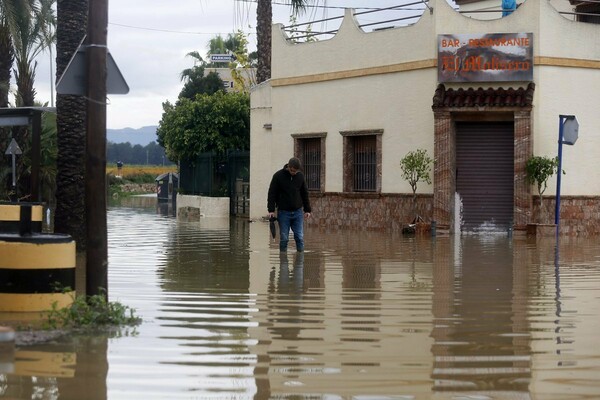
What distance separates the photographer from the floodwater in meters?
7.15

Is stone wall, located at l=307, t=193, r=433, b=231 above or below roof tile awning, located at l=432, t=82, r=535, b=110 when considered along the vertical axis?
below

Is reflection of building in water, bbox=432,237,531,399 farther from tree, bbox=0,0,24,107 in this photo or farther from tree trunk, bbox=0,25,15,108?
tree trunk, bbox=0,25,15,108

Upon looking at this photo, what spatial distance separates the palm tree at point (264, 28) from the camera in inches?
1340

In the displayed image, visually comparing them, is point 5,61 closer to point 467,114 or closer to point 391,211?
point 391,211

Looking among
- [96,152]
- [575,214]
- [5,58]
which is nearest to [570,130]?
[575,214]

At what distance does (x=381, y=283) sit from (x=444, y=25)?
13.9 m

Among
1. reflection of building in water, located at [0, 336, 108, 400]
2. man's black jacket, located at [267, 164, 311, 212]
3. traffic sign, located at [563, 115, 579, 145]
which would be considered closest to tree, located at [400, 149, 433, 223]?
traffic sign, located at [563, 115, 579, 145]

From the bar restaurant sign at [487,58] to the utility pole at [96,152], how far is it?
55.8ft

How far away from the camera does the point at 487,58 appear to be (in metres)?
25.6

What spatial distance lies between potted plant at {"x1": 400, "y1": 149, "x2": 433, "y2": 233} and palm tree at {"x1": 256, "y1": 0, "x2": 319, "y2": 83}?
349 inches

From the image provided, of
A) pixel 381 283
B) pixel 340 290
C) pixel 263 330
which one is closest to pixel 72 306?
pixel 263 330

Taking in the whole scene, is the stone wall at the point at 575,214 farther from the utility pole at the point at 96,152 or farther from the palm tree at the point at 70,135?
the utility pole at the point at 96,152

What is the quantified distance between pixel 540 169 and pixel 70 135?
11.9 m

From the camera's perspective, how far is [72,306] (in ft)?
30.5
